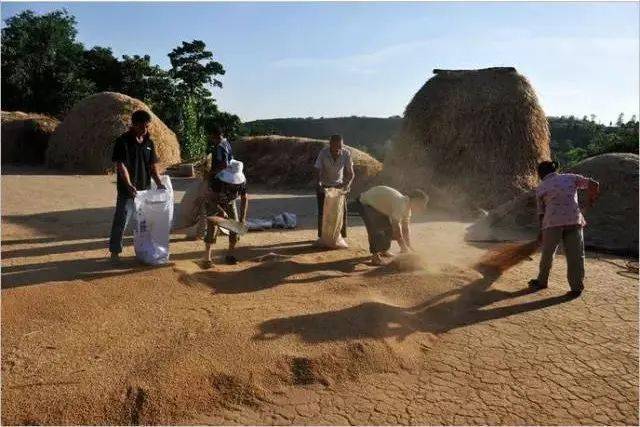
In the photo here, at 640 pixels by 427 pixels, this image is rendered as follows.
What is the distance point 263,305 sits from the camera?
12.2ft

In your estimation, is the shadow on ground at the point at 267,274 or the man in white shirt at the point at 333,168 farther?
Result: the man in white shirt at the point at 333,168

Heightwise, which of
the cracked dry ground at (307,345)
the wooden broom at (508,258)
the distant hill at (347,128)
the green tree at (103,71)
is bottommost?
the cracked dry ground at (307,345)

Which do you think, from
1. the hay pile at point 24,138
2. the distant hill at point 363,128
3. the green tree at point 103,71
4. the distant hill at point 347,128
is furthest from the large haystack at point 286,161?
the distant hill at point 347,128

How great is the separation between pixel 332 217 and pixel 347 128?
29402 millimetres

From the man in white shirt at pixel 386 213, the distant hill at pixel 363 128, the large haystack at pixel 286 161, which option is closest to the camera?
the man in white shirt at pixel 386 213

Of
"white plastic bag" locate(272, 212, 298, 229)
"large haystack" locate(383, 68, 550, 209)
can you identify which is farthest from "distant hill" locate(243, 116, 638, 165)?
"white plastic bag" locate(272, 212, 298, 229)

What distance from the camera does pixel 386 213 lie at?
4996 mm

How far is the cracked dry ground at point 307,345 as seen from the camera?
2525mm

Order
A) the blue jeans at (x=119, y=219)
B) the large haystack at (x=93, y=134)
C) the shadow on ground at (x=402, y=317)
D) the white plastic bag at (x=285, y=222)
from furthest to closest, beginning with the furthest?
the large haystack at (x=93, y=134), the white plastic bag at (x=285, y=222), the blue jeans at (x=119, y=219), the shadow on ground at (x=402, y=317)

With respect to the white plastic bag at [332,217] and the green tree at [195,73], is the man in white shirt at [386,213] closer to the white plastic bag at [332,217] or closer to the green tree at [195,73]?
the white plastic bag at [332,217]

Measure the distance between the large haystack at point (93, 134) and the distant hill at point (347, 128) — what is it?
18578mm

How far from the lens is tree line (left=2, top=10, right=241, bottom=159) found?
2203cm

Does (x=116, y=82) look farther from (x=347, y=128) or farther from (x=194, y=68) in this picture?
(x=347, y=128)

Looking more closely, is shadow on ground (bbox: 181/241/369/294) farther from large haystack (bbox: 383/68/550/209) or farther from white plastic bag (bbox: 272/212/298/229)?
large haystack (bbox: 383/68/550/209)
